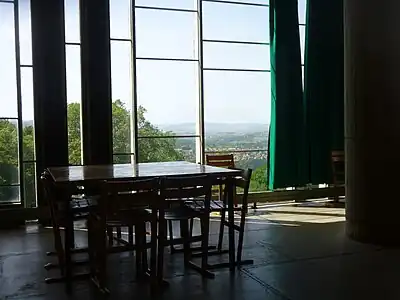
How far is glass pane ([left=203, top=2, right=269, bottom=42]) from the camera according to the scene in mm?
6906

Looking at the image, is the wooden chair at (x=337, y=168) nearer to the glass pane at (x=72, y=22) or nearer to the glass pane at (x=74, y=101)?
the glass pane at (x=74, y=101)

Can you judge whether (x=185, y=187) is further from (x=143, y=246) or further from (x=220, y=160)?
(x=220, y=160)

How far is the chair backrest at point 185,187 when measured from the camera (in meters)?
3.57

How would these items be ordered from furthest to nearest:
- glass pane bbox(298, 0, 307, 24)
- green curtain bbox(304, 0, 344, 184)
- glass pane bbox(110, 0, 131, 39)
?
1. glass pane bbox(298, 0, 307, 24)
2. green curtain bbox(304, 0, 344, 184)
3. glass pane bbox(110, 0, 131, 39)

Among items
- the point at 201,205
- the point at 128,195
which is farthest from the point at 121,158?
the point at 128,195

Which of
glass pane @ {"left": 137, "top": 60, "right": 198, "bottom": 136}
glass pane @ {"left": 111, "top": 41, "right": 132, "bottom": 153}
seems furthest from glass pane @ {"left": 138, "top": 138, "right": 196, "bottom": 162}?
glass pane @ {"left": 111, "top": 41, "right": 132, "bottom": 153}

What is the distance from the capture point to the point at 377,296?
3.29 meters

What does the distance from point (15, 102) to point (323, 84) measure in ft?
13.9

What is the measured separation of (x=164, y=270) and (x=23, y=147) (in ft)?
9.75

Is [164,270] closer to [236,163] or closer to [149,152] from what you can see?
[149,152]

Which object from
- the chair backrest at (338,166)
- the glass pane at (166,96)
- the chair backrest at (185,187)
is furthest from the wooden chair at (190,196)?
the chair backrest at (338,166)

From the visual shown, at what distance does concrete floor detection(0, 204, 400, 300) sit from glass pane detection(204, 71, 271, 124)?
6.66 ft

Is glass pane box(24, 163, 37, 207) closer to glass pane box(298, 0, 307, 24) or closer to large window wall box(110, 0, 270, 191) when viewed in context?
large window wall box(110, 0, 270, 191)

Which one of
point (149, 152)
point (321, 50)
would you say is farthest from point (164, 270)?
point (321, 50)
